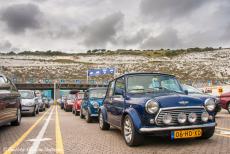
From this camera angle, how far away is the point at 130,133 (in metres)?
7.76

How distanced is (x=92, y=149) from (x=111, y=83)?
3.20 m

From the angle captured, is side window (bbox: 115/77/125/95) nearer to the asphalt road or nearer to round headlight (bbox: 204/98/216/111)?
the asphalt road

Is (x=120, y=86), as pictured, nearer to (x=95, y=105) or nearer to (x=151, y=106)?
(x=151, y=106)

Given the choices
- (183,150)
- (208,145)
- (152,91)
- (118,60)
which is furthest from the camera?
(118,60)

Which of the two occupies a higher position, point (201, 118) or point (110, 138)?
point (201, 118)

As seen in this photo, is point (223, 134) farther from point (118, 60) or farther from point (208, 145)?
point (118, 60)

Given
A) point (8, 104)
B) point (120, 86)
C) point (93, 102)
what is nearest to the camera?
point (120, 86)

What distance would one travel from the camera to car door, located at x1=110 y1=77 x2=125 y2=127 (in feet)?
28.3

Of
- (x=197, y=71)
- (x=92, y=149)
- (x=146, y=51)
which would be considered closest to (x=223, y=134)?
(x=92, y=149)

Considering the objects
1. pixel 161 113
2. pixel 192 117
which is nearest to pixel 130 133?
pixel 161 113

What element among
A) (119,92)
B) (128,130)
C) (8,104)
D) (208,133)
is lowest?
(208,133)

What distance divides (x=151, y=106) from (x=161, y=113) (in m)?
0.26

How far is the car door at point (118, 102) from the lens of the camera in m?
8.63

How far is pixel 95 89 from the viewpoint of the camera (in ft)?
51.7
